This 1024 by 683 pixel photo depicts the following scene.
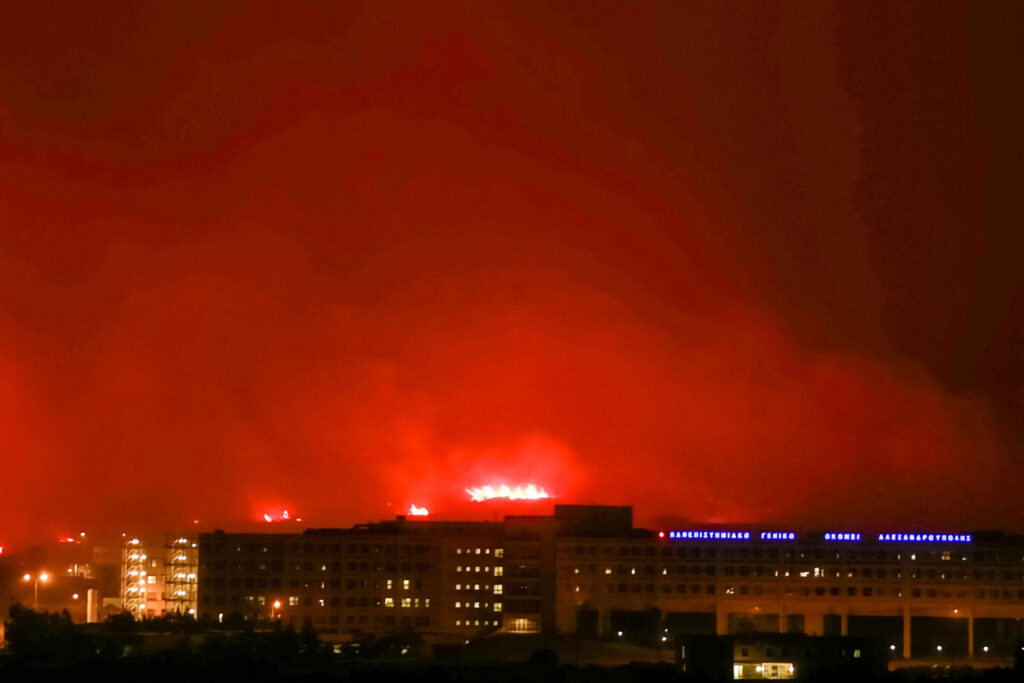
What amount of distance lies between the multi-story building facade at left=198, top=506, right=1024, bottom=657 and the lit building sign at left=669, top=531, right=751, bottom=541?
0.25 feet

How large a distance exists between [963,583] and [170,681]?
1573 inches

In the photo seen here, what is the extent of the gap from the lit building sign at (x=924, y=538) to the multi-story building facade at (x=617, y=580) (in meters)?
0.05

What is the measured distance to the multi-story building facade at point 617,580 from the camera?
68.2 metres

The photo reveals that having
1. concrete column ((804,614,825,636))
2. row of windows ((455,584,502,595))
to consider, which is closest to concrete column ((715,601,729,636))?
concrete column ((804,614,825,636))

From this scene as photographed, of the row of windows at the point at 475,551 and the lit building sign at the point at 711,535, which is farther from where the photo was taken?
the row of windows at the point at 475,551

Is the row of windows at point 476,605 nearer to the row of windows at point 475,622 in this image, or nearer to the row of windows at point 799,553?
the row of windows at point 475,622

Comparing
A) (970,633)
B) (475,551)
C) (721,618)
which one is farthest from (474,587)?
(970,633)

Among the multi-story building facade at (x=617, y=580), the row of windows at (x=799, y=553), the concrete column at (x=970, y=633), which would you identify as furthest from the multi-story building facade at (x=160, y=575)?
the concrete column at (x=970, y=633)

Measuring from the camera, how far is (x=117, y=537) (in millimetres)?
85312

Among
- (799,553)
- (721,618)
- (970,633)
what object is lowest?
(970,633)

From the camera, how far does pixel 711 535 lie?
7025 centimetres

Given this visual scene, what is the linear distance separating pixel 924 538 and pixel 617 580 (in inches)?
473

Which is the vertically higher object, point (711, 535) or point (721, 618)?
point (711, 535)

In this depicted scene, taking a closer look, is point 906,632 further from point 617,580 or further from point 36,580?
point 36,580
